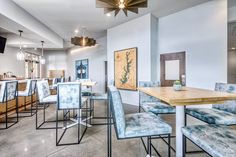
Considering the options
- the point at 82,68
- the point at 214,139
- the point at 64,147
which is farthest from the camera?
the point at 82,68

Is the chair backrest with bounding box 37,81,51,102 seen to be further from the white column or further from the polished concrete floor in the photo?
the white column

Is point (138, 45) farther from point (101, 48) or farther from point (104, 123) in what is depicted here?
point (101, 48)

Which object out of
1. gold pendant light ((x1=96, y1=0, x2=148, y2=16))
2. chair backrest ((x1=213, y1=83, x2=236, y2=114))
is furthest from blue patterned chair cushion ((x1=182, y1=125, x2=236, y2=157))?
gold pendant light ((x1=96, y1=0, x2=148, y2=16))

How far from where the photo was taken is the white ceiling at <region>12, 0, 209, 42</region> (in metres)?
4.40

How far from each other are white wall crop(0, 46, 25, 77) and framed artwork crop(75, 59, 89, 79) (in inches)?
134

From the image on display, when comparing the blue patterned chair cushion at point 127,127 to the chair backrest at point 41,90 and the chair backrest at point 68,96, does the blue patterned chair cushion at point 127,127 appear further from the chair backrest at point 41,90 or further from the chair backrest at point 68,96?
the chair backrest at point 41,90

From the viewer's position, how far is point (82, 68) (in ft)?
35.1

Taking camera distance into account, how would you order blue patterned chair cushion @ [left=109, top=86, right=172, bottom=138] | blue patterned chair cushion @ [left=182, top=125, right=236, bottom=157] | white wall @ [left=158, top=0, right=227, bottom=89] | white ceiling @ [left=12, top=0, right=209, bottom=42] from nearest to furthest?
blue patterned chair cushion @ [left=182, top=125, right=236, bottom=157] → blue patterned chair cushion @ [left=109, top=86, right=172, bottom=138] → white wall @ [left=158, top=0, right=227, bottom=89] → white ceiling @ [left=12, top=0, right=209, bottom=42]

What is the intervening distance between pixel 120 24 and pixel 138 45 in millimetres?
1361

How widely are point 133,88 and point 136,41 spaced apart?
178cm

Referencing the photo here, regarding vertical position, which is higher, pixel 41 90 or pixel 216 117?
pixel 41 90

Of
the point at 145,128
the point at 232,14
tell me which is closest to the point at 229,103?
the point at 145,128

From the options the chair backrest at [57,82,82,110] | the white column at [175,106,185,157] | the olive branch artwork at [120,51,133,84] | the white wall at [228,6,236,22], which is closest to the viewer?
the white column at [175,106,185,157]

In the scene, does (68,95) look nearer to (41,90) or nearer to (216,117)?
(41,90)
